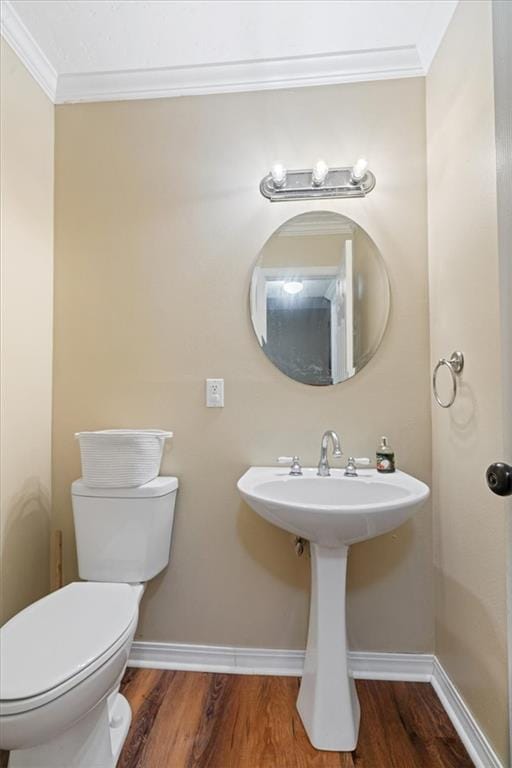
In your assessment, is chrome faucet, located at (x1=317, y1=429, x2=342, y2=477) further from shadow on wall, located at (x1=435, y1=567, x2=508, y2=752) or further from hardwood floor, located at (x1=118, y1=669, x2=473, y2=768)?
hardwood floor, located at (x1=118, y1=669, x2=473, y2=768)

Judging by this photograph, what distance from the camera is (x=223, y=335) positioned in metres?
1.62

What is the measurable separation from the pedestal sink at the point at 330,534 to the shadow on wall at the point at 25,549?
86cm

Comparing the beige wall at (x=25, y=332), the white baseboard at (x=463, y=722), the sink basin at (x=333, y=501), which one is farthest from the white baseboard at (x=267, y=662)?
the sink basin at (x=333, y=501)

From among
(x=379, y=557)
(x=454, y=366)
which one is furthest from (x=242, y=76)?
(x=379, y=557)

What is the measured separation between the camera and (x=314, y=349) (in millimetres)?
1586

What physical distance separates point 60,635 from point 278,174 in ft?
5.31

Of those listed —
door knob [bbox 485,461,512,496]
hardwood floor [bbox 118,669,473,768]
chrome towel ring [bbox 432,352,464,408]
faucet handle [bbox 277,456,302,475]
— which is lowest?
hardwood floor [bbox 118,669,473,768]

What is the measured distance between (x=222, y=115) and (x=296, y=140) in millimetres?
325

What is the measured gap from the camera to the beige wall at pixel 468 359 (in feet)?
3.58

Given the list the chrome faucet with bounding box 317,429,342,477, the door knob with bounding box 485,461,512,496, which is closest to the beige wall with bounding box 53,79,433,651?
the chrome faucet with bounding box 317,429,342,477

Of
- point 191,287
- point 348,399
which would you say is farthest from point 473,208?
point 191,287

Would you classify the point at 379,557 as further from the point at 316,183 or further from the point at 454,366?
the point at 316,183

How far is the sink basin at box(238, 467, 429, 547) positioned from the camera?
1.10m

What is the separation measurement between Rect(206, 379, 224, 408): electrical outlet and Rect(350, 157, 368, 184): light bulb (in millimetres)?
923
